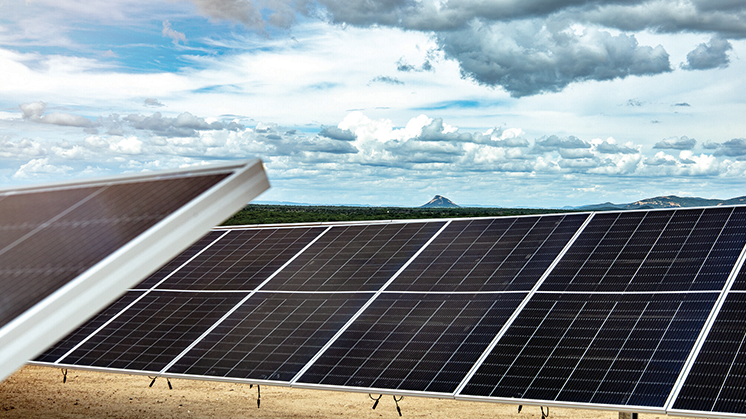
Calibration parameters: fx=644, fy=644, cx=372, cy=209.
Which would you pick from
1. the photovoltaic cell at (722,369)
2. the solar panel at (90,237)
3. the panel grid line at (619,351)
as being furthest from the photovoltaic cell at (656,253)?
the solar panel at (90,237)

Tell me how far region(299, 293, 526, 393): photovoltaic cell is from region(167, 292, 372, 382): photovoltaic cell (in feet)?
2.56

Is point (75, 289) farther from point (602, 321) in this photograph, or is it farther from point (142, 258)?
point (602, 321)

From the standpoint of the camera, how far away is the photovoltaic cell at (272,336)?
65.3 feet

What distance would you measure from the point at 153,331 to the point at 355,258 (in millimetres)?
7993

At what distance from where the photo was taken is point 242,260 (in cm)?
2795

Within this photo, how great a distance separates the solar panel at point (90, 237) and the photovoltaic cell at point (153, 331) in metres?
9.95

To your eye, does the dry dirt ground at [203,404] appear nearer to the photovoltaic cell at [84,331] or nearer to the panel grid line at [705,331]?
the photovoltaic cell at [84,331]

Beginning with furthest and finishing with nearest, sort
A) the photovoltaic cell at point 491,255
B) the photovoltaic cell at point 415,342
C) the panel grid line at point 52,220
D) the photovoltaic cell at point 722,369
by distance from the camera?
the photovoltaic cell at point 491,255 → the photovoltaic cell at point 415,342 → the photovoltaic cell at point 722,369 → the panel grid line at point 52,220

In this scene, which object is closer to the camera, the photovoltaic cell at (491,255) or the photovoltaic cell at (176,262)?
Answer: the photovoltaic cell at (491,255)

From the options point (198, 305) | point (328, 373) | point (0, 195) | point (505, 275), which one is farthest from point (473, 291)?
point (0, 195)

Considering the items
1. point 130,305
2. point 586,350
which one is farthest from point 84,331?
point 586,350

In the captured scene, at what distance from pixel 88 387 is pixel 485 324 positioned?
19712 millimetres

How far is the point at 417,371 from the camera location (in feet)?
59.5

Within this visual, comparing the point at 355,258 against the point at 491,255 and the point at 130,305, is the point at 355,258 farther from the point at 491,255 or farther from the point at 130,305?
the point at 130,305
